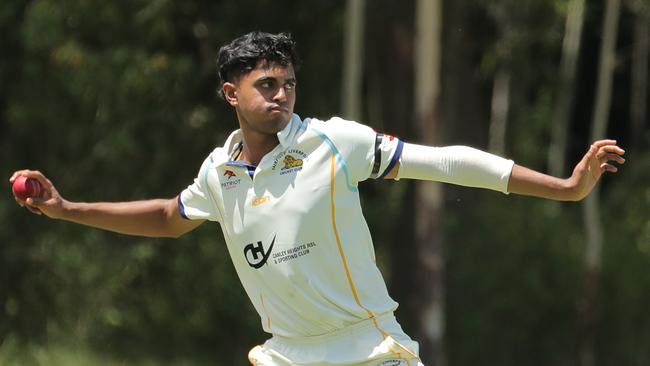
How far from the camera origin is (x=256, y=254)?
5.26 m

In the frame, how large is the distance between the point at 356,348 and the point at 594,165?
1.11 meters

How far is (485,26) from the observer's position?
714 inches

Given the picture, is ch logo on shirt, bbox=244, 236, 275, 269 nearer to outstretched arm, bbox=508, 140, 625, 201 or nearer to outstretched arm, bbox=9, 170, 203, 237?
outstretched arm, bbox=9, 170, 203, 237

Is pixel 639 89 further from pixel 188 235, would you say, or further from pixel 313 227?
pixel 313 227

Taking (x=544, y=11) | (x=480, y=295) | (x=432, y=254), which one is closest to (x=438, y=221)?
(x=432, y=254)

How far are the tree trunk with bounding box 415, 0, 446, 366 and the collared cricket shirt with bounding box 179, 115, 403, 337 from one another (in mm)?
8542

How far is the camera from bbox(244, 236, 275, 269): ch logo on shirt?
17.2ft

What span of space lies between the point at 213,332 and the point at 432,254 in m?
3.02

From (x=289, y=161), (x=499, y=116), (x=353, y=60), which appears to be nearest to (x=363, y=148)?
(x=289, y=161)

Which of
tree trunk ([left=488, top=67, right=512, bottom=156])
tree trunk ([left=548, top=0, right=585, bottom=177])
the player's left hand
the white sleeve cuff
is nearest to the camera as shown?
the player's left hand

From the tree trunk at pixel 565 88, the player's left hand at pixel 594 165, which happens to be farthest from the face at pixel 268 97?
the tree trunk at pixel 565 88

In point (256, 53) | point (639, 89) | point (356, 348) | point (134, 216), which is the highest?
point (639, 89)

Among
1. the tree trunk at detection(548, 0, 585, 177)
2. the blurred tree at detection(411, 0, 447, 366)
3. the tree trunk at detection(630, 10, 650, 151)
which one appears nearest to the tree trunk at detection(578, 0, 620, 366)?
the tree trunk at detection(548, 0, 585, 177)

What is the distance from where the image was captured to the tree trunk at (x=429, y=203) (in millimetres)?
13898
